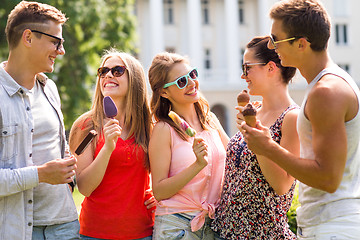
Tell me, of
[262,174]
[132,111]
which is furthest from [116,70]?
[262,174]

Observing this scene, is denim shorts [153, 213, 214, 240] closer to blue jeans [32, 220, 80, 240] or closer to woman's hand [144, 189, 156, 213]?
woman's hand [144, 189, 156, 213]

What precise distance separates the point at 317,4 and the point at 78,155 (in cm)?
212

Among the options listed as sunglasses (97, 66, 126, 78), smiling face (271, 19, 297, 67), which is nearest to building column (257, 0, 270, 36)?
sunglasses (97, 66, 126, 78)

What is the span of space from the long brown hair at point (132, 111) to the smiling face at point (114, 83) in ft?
0.12

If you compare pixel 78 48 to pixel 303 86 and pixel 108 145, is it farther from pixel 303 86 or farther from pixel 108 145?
pixel 303 86

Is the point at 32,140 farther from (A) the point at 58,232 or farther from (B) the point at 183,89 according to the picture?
(B) the point at 183,89

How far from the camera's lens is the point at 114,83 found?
4.15 metres

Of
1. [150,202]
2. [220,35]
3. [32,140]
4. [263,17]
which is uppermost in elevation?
[263,17]

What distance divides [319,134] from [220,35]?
3558cm

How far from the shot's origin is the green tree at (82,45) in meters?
18.4

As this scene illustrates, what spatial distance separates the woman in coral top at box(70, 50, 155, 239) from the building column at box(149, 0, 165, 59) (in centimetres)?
3167

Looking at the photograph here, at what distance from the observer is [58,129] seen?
382 centimetres

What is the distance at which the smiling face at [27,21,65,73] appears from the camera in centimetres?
359

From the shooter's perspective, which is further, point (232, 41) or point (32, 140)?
point (232, 41)
